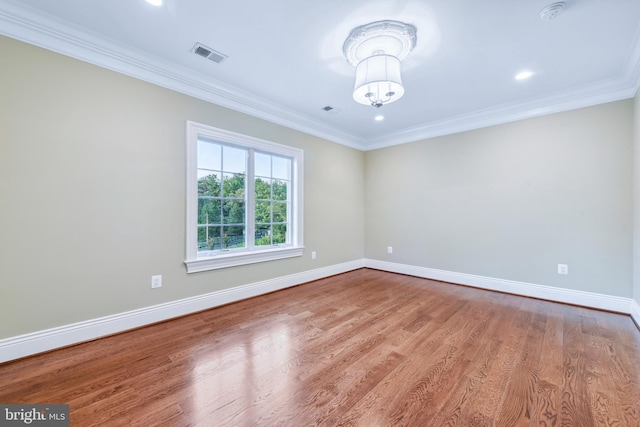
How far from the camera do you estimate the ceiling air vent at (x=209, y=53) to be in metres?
2.29

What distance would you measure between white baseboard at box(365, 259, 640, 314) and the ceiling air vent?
402 cm

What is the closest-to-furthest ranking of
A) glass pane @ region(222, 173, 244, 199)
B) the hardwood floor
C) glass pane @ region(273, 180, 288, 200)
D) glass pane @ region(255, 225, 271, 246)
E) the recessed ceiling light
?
the hardwood floor < the recessed ceiling light < glass pane @ region(222, 173, 244, 199) < glass pane @ region(255, 225, 271, 246) < glass pane @ region(273, 180, 288, 200)

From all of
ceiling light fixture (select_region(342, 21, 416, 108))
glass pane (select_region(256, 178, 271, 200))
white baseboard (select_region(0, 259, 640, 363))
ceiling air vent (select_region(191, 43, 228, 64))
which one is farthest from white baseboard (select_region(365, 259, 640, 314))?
ceiling air vent (select_region(191, 43, 228, 64))

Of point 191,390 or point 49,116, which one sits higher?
point 49,116

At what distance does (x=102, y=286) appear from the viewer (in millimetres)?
2230

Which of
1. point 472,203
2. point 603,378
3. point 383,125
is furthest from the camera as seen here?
point 383,125

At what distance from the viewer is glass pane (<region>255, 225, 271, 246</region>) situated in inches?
139

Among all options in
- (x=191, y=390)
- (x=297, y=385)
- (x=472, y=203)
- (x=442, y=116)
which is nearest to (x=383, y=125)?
(x=442, y=116)

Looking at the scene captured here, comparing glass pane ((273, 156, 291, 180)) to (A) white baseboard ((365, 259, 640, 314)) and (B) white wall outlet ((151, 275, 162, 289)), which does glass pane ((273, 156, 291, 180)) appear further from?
(A) white baseboard ((365, 259, 640, 314))

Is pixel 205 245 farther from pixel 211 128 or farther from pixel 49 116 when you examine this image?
pixel 49 116

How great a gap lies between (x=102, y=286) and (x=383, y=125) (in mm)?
4178

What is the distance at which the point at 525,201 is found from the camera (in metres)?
3.36

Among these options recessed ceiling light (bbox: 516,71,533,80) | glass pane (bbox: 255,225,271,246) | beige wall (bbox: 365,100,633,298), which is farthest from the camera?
glass pane (bbox: 255,225,271,246)

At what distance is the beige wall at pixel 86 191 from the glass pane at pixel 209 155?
0.25m
